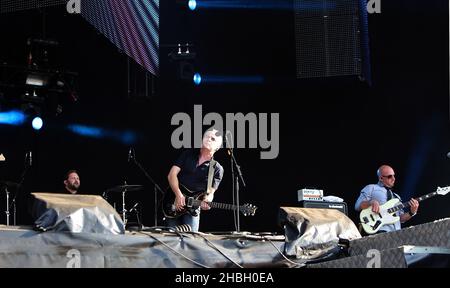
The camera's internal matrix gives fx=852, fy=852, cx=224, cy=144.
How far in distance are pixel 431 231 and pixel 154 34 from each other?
5802mm

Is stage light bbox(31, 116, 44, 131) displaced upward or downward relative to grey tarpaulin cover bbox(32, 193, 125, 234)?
upward

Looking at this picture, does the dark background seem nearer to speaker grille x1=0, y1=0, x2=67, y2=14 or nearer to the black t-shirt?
the black t-shirt

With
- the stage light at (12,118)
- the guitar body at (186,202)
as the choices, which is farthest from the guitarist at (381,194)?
the stage light at (12,118)

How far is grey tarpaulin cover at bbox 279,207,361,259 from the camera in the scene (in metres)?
5.96

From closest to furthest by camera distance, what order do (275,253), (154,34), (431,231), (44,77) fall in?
(431,231), (275,253), (154,34), (44,77)

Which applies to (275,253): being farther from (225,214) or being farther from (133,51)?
(225,214)

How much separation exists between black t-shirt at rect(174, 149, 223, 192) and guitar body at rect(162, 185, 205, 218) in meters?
0.06

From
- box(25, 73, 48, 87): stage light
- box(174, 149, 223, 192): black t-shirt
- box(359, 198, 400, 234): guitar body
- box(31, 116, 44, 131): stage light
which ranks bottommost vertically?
box(359, 198, 400, 234): guitar body

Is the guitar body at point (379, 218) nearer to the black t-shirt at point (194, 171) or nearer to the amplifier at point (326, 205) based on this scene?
the amplifier at point (326, 205)

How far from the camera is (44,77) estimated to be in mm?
11203

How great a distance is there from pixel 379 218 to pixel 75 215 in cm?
499

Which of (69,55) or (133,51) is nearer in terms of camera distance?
(133,51)

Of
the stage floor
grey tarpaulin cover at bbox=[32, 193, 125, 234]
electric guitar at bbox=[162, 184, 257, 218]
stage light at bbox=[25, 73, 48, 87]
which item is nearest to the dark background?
stage light at bbox=[25, 73, 48, 87]

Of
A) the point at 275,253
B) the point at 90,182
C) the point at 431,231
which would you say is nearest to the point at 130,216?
the point at 90,182
